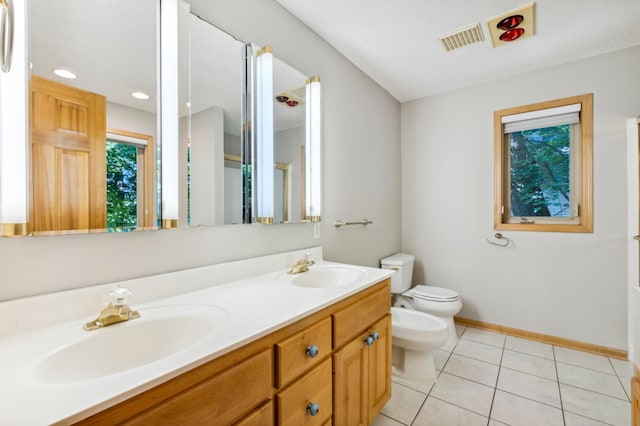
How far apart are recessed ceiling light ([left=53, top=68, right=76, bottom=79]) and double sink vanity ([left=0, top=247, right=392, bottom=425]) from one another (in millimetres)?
669

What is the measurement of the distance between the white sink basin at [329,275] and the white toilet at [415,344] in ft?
1.90

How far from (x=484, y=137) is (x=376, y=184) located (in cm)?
110

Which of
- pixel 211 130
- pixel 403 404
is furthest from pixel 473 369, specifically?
pixel 211 130

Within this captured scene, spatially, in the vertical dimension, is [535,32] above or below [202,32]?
above

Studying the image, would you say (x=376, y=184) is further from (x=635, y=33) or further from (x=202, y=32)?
(x=635, y=33)

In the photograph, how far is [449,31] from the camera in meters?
1.88

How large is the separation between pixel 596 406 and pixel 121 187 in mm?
2637

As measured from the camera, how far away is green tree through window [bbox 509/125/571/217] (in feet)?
7.86

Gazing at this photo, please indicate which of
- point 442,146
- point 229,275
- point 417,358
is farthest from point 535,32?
point 229,275

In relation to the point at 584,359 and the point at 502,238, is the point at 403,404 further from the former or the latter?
the point at 502,238

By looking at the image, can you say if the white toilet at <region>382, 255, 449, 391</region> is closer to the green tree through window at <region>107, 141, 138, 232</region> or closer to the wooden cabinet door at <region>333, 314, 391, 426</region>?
the wooden cabinet door at <region>333, 314, 391, 426</region>

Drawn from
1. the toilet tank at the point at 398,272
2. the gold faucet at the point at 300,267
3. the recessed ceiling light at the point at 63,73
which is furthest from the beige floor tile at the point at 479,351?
the recessed ceiling light at the point at 63,73

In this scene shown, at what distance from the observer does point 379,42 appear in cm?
200

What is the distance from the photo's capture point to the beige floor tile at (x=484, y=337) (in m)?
2.41
